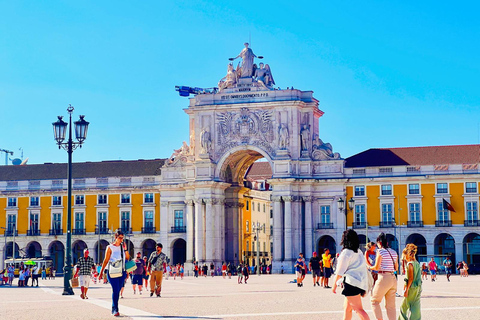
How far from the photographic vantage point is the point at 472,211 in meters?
83.2

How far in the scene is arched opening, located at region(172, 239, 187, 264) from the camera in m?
94.6

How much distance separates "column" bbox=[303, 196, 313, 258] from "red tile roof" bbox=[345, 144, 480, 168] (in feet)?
18.7

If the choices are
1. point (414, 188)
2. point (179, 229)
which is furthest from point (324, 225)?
point (179, 229)

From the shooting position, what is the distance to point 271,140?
87500 millimetres

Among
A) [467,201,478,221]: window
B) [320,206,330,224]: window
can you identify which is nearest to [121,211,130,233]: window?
[320,206,330,224]: window

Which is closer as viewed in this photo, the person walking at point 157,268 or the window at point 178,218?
the person walking at point 157,268

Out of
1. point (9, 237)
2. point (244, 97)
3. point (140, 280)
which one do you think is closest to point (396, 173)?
point (244, 97)

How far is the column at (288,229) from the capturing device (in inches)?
→ 3356

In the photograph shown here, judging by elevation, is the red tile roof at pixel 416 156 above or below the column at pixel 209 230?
above

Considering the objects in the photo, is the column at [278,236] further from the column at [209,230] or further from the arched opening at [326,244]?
the column at [209,230]

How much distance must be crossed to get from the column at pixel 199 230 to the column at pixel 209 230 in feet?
1.65

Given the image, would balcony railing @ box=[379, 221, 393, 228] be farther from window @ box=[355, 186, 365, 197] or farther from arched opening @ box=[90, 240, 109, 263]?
arched opening @ box=[90, 240, 109, 263]

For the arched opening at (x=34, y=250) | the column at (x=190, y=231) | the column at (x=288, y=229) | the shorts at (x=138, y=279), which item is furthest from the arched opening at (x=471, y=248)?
the shorts at (x=138, y=279)

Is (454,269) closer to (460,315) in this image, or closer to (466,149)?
(466,149)
